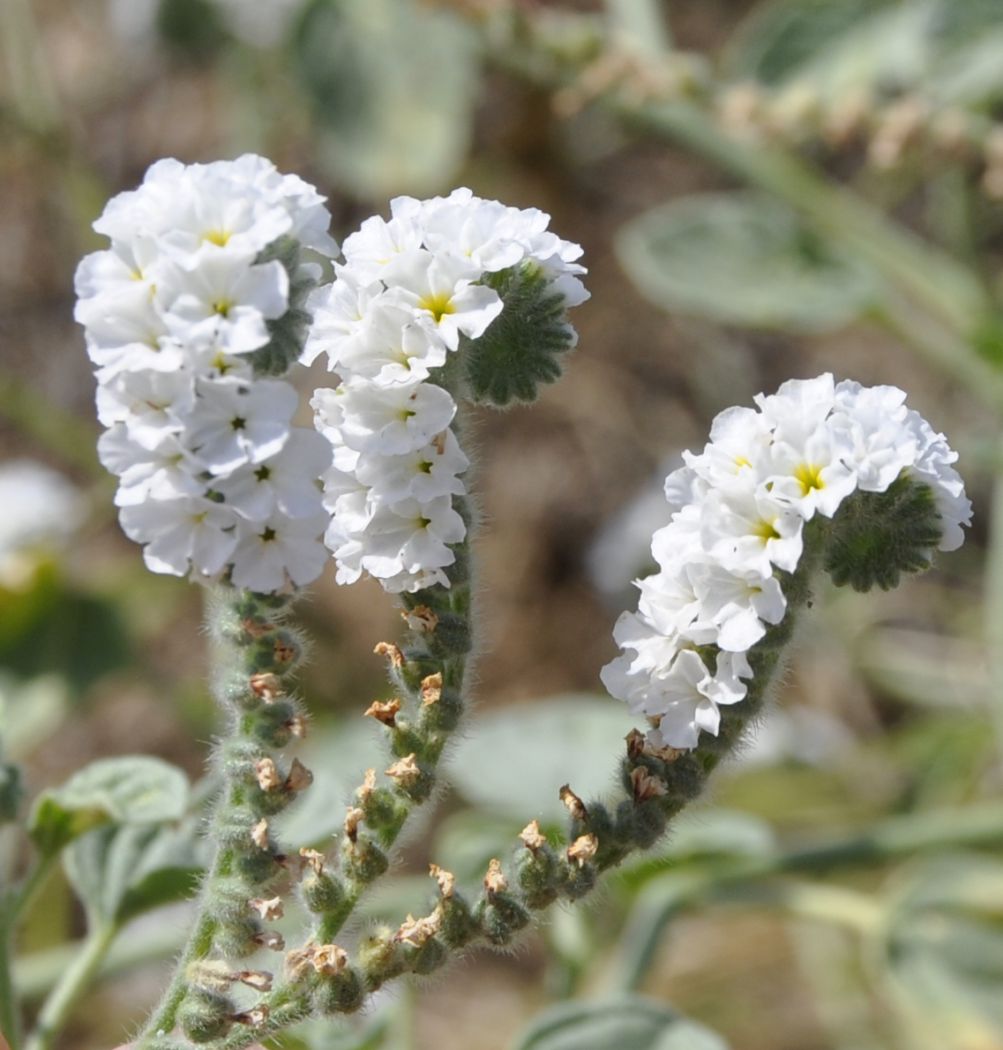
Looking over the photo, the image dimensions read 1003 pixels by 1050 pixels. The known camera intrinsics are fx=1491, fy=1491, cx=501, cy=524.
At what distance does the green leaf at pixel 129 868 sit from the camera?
174 cm

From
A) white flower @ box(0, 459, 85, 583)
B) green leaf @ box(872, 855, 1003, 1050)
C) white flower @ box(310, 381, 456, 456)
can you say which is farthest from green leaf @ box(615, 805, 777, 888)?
white flower @ box(0, 459, 85, 583)

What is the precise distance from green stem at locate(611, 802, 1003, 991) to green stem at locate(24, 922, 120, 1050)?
0.82 meters

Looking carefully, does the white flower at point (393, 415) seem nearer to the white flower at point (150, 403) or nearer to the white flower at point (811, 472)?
the white flower at point (150, 403)

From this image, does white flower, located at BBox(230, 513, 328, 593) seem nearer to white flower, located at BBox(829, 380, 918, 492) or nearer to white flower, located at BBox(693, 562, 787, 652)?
white flower, located at BBox(693, 562, 787, 652)

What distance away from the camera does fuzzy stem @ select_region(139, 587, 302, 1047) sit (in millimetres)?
1218

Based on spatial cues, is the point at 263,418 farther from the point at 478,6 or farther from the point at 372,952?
the point at 478,6

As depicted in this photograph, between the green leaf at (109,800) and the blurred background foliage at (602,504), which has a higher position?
the blurred background foliage at (602,504)

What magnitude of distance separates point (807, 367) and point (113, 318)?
3.13m

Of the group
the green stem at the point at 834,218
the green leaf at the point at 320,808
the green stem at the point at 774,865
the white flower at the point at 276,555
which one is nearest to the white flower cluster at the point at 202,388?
the white flower at the point at 276,555

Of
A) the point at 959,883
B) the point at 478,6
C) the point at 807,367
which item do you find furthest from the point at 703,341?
the point at 959,883

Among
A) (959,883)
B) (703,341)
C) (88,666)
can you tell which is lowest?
(959,883)

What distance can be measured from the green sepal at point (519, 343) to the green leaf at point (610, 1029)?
84 centimetres

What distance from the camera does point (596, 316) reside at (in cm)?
423

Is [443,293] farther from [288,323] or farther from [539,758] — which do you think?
[539,758]
